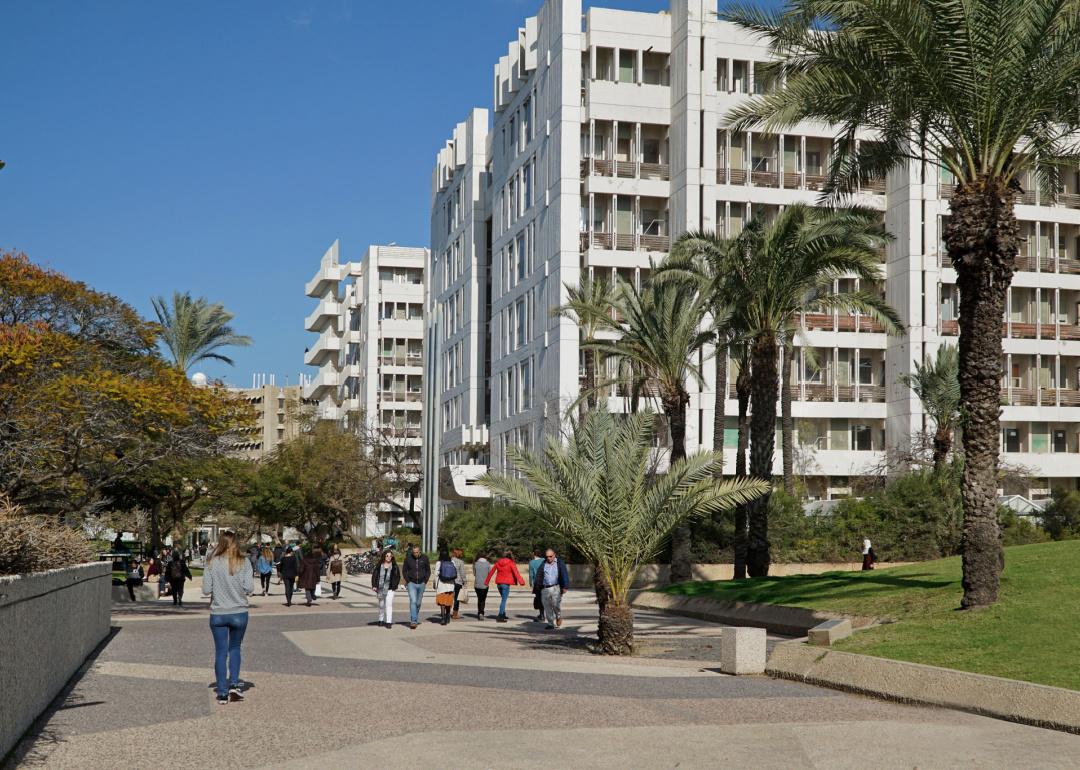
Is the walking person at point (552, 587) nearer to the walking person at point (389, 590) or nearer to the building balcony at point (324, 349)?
the walking person at point (389, 590)

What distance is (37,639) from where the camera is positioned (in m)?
11.2

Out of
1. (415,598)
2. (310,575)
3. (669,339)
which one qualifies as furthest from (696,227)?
(415,598)

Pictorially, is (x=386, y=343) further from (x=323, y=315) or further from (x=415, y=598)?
(x=415, y=598)

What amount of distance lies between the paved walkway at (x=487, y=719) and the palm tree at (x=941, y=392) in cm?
2990

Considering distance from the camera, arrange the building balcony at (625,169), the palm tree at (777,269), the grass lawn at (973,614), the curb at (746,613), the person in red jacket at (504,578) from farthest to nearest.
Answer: the building balcony at (625,169)
the palm tree at (777,269)
the person in red jacket at (504,578)
the curb at (746,613)
the grass lawn at (973,614)

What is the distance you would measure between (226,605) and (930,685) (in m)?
7.28

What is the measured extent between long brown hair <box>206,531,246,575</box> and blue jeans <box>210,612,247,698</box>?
1.61 feet

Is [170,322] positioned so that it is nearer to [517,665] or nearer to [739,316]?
[739,316]

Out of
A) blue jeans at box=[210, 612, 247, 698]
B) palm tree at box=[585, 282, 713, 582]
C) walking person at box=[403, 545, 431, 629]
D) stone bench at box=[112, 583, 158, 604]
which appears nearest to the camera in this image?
blue jeans at box=[210, 612, 247, 698]

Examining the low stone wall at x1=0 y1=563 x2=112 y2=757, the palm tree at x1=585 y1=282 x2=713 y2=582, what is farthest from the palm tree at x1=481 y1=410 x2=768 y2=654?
the palm tree at x1=585 y1=282 x2=713 y2=582

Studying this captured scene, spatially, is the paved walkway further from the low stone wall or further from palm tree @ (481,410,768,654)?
palm tree @ (481,410,768,654)

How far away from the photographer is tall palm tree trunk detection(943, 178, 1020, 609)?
17.8 metres

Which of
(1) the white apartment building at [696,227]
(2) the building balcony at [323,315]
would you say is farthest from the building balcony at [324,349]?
(1) the white apartment building at [696,227]

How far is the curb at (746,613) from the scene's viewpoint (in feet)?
70.7
